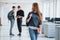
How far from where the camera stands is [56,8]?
15.0m

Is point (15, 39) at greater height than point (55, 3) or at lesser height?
lesser

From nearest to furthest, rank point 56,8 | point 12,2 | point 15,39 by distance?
point 15,39
point 56,8
point 12,2

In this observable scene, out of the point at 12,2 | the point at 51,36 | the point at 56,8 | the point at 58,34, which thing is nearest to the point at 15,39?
the point at 51,36

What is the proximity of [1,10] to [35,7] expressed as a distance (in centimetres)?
1741

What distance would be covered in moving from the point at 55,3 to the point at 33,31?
28.9ft

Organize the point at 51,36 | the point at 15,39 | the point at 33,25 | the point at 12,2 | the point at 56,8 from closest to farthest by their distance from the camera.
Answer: the point at 33,25, the point at 15,39, the point at 51,36, the point at 56,8, the point at 12,2

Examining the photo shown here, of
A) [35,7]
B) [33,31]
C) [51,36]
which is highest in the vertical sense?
[35,7]

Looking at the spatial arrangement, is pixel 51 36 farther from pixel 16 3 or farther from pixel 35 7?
pixel 16 3

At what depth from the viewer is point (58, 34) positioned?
699 centimetres

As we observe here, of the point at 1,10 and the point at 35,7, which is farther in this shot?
the point at 1,10

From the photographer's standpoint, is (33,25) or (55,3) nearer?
(33,25)

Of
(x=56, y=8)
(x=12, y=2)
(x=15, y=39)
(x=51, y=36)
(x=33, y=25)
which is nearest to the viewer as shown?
(x=33, y=25)

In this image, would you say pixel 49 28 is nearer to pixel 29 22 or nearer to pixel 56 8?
pixel 56 8

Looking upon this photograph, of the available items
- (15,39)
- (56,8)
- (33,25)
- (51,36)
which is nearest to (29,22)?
(33,25)
